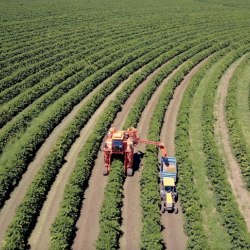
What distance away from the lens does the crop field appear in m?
28.1

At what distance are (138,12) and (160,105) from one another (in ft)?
200

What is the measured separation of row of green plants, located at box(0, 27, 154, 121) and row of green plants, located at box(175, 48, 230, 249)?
17165 millimetres

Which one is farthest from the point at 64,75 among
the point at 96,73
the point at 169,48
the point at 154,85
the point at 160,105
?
the point at 169,48

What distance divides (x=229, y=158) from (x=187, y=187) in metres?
7.68

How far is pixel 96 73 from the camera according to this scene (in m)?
56.8

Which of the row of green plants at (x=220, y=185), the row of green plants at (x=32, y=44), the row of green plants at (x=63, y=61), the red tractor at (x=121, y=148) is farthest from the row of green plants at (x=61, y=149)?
the row of green plants at (x=32, y=44)

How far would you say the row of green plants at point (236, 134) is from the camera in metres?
35.1

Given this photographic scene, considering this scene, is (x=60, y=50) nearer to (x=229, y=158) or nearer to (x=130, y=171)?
(x=130, y=171)

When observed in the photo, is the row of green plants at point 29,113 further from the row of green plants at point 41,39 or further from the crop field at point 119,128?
the row of green plants at point 41,39

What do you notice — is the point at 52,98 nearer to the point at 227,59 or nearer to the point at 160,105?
the point at 160,105

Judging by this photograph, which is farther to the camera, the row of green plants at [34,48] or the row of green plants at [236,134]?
the row of green plants at [34,48]

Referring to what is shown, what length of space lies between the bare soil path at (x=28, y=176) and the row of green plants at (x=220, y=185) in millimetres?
15120

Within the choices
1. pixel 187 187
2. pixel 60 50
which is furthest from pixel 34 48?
pixel 187 187

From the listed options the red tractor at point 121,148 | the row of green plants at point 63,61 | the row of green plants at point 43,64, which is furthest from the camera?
the row of green plants at point 43,64
